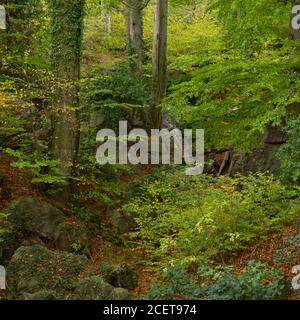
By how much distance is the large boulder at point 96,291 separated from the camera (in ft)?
22.9

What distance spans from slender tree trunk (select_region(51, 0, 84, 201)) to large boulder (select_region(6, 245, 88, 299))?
2984mm

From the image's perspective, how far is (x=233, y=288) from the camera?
610 centimetres

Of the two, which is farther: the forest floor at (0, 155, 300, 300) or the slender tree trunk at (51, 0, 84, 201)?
the slender tree trunk at (51, 0, 84, 201)

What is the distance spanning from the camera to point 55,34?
11.2m

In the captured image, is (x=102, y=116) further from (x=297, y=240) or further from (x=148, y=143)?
(x=297, y=240)

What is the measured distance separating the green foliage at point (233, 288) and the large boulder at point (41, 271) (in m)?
1.87

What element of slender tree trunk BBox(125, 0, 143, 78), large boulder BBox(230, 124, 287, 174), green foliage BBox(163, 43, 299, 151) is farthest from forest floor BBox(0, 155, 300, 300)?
slender tree trunk BBox(125, 0, 143, 78)

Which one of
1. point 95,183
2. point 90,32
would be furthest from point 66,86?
point 90,32

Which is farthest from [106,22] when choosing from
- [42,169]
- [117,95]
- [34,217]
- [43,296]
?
[43,296]

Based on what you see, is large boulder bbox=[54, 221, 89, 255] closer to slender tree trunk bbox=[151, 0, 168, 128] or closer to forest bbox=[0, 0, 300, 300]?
forest bbox=[0, 0, 300, 300]

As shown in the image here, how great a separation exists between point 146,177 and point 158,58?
4.69 metres

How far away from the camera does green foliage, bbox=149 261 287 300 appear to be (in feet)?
19.8

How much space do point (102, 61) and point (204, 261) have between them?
692 inches

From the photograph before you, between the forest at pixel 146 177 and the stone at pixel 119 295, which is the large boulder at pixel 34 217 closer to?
the forest at pixel 146 177
